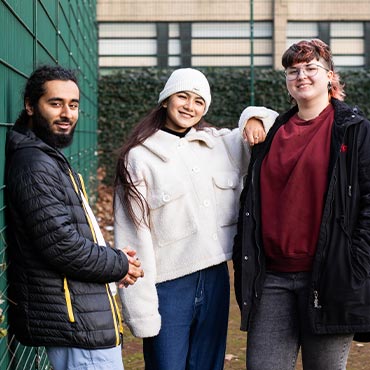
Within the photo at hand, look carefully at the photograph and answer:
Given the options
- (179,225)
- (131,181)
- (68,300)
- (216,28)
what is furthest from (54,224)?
(216,28)

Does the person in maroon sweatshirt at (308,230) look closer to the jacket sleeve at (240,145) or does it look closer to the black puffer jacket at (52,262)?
the jacket sleeve at (240,145)

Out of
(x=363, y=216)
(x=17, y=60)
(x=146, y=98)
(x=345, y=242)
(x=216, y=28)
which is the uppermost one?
→ (x=216, y=28)

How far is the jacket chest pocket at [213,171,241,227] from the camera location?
4.38 metres

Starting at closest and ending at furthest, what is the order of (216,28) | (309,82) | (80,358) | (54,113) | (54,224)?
1. (54,224)
2. (80,358)
3. (54,113)
4. (309,82)
5. (216,28)

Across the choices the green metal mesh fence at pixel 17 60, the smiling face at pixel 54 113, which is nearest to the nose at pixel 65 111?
the smiling face at pixel 54 113

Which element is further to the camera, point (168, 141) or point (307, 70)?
point (168, 141)

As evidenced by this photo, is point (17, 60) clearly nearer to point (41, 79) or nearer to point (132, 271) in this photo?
point (41, 79)

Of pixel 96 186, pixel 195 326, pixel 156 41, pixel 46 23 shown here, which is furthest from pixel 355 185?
pixel 156 41

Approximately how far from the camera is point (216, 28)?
20516mm

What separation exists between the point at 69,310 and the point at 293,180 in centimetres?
117

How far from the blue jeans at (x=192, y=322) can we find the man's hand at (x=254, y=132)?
0.62 metres

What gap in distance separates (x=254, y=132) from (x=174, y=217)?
1.78 feet

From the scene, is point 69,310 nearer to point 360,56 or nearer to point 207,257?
point 207,257

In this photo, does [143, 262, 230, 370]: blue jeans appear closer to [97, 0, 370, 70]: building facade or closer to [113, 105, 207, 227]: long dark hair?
[113, 105, 207, 227]: long dark hair
